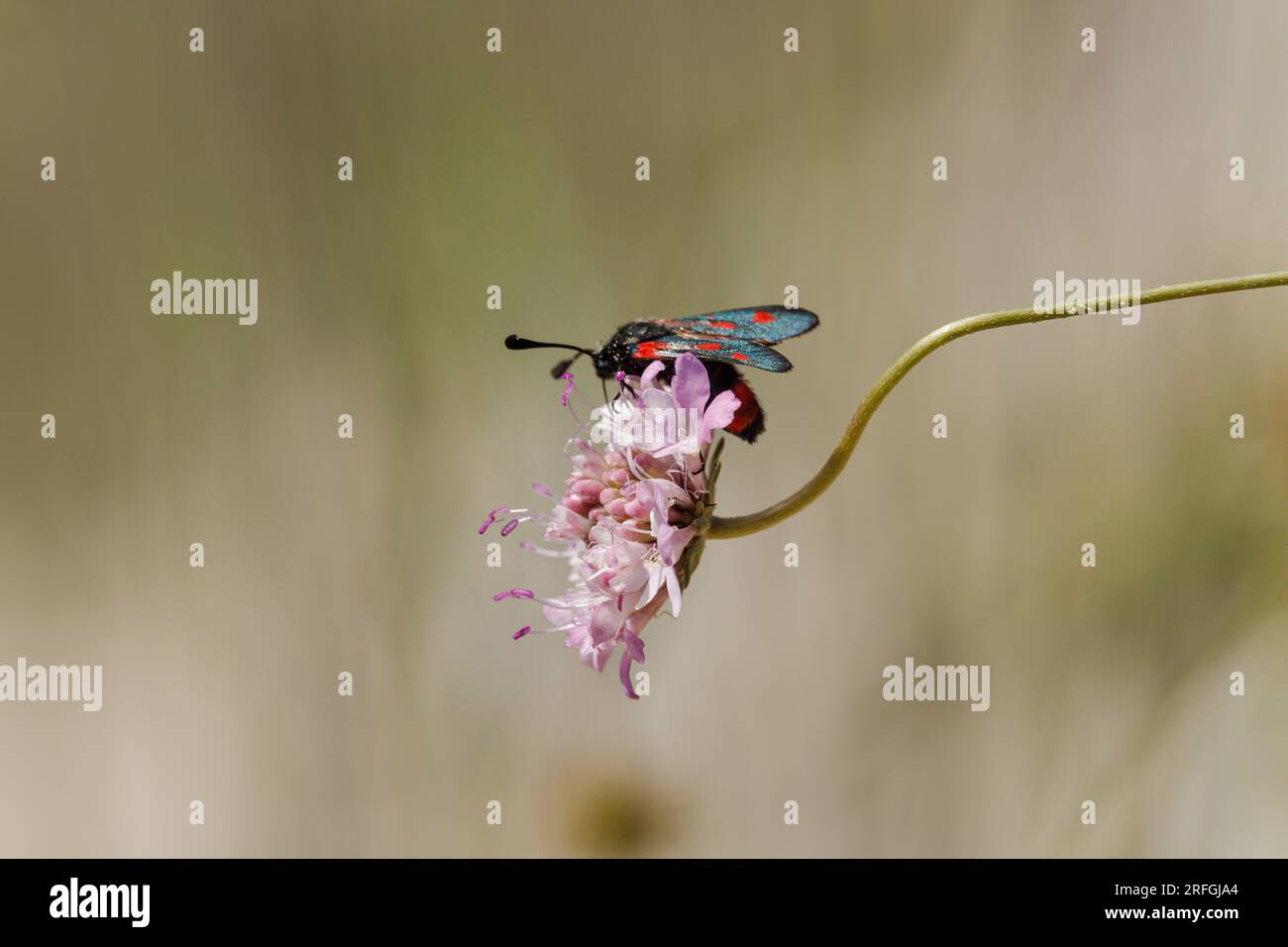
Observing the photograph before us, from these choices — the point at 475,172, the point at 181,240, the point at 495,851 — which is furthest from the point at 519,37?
the point at 495,851

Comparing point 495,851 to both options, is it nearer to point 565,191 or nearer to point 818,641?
point 818,641

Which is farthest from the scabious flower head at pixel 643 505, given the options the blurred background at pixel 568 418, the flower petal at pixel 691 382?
the blurred background at pixel 568 418

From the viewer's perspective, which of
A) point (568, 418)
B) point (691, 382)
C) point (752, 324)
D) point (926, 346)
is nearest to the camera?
point (926, 346)

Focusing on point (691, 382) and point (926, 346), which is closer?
point (926, 346)

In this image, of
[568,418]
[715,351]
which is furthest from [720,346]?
[568,418]

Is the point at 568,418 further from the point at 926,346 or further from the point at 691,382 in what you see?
the point at 926,346
